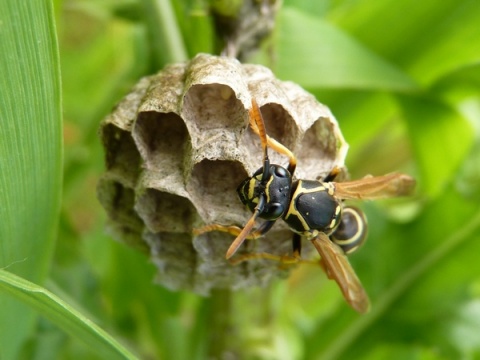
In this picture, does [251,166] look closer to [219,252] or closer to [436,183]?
[219,252]

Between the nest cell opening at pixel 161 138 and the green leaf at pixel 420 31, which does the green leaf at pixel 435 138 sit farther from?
the nest cell opening at pixel 161 138

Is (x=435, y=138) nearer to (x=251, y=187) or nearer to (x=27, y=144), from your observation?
(x=251, y=187)

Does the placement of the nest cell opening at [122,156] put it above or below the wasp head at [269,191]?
above

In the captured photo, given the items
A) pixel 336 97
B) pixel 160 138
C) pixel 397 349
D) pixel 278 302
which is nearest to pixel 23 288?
pixel 160 138

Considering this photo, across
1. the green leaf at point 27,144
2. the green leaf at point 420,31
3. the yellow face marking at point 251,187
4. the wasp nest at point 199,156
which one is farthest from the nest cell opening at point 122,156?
the green leaf at point 420,31

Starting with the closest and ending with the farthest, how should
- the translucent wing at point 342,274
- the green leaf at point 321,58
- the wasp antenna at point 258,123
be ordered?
1. the wasp antenna at point 258,123
2. the translucent wing at point 342,274
3. the green leaf at point 321,58

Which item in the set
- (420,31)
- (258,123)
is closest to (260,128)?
(258,123)
